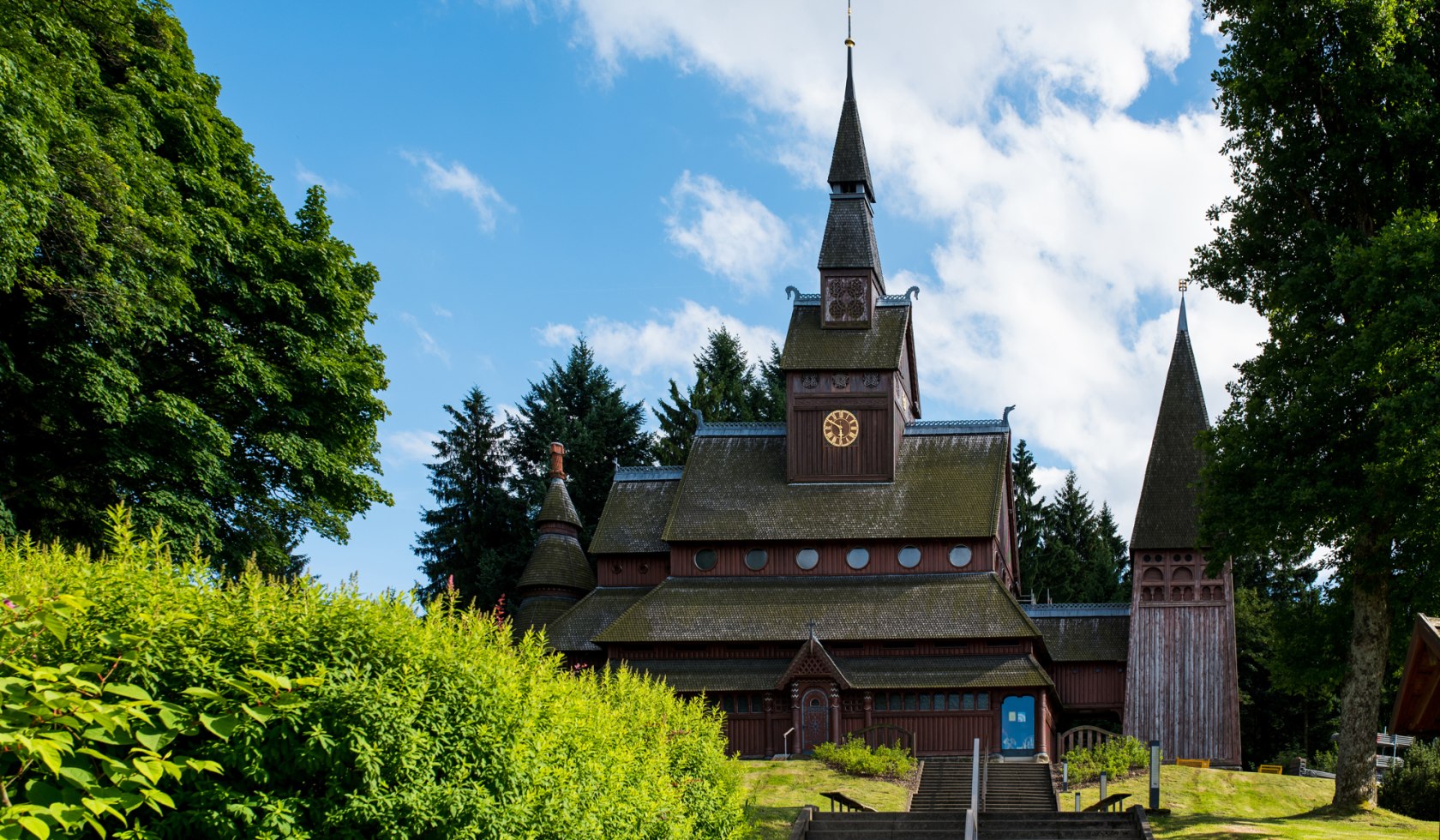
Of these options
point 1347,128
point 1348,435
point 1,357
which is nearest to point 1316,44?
point 1347,128

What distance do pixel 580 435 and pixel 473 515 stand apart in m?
6.02

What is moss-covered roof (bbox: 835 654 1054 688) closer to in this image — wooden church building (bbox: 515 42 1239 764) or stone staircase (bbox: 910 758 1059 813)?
wooden church building (bbox: 515 42 1239 764)

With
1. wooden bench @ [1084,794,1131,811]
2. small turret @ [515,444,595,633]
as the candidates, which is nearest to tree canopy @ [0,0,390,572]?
small turret @ [515,444,595,633]

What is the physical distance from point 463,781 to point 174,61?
2163 centimetres

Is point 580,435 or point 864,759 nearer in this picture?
point 864,759

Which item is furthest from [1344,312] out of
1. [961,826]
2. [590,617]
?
[590,617]

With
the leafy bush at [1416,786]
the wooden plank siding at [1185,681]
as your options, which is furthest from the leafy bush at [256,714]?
the wooden plank siding at [1185,681]

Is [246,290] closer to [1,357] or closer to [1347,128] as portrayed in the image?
[1,357]

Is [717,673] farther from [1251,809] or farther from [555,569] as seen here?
[1251,809]

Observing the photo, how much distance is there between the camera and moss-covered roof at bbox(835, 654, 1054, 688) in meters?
37.9

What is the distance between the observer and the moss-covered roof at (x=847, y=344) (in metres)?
45.0

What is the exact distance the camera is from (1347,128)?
26.8 m

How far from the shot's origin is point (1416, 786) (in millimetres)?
32625

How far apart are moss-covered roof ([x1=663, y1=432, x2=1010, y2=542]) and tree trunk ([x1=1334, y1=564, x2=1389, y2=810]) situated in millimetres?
15169
